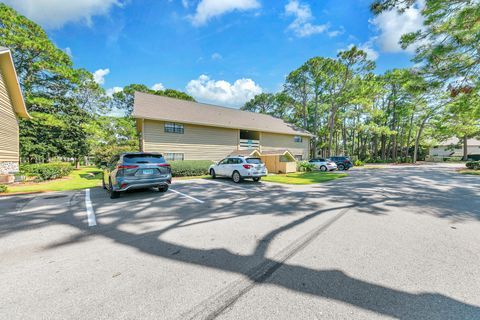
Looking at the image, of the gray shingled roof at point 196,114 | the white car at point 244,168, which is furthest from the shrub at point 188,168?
the gray shingled roof at point 196,114

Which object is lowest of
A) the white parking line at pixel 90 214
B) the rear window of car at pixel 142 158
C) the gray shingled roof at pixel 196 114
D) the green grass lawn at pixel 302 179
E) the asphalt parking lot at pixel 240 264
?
the asphalt parking lot at pixel 240 264

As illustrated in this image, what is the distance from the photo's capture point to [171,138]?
16.9 meters

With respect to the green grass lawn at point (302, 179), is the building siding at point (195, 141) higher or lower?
higher

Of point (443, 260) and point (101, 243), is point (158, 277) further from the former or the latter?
point (443, 260)

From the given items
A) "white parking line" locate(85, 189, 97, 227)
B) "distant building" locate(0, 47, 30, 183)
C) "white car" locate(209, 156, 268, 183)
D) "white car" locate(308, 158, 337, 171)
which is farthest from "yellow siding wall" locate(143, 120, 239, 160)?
"white car" locate(308, 158, 337, 171)

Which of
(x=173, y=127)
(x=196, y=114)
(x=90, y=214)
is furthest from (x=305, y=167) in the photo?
(x=90, y=214)

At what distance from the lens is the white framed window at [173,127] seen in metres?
16.7

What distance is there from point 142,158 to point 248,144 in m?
15.2

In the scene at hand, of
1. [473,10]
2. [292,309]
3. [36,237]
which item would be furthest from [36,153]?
[473,10]

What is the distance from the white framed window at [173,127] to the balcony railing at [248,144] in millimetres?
6687

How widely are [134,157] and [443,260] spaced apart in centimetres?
848

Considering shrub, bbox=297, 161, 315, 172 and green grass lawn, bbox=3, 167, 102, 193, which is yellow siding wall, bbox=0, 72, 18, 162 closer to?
green grass lawn, bbox=3, 167, 102, 193

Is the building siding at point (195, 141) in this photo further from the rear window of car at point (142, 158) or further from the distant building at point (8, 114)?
the rear window of car at point (142, 158)

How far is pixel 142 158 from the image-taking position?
24.6ft
